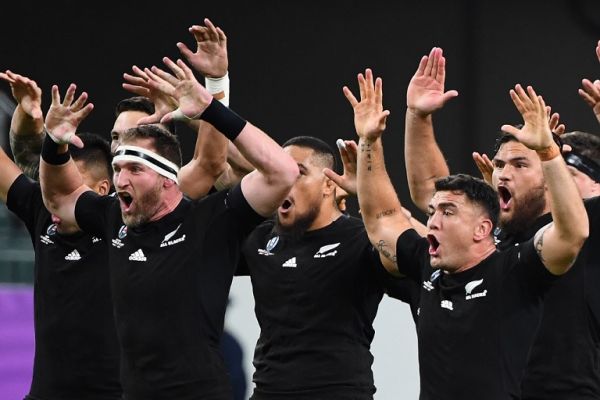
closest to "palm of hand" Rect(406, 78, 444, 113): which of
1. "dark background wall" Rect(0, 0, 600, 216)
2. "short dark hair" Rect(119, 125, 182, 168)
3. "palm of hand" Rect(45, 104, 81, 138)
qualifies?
"short dark hair" Rect(119, 125, 182, 168)

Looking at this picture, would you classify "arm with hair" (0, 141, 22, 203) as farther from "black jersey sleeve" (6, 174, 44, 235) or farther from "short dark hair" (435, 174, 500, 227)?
"short dark hair" (435, 174, 500, 227)

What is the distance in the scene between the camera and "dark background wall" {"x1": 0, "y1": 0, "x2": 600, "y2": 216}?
8734 millimetres

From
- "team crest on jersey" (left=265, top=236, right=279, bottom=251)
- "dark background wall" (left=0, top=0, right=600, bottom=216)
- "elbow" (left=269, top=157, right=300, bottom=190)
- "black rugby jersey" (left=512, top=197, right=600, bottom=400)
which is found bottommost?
"black rugby jersey" (left=512, top=197, right=600, bottom=400)

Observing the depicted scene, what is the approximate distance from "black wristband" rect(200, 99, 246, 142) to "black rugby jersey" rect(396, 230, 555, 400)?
3.44 ft

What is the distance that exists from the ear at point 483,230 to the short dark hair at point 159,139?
1.28 metres

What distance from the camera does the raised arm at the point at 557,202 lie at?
5441mm

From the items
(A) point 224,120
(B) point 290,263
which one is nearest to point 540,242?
(A) point 224,120

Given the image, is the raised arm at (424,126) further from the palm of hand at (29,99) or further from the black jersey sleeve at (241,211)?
the palm of hand at (29,99)

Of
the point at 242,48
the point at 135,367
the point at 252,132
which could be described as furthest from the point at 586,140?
the point at 242,48

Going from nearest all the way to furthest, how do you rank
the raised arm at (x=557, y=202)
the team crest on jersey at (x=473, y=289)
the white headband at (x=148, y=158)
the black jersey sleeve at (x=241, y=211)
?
the raised arm at (x=557, y=202)
the team crest on jersey at (x=473, y=289)
the black jersey sleeve at (x=241, y=211)
the white headband at (x=148, y=158)

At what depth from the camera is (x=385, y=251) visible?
6.18m

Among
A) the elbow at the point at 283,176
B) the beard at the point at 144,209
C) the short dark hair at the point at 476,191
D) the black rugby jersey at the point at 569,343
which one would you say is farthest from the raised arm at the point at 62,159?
the black rugby jersey at the point at 569,343

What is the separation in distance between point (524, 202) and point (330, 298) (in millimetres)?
953

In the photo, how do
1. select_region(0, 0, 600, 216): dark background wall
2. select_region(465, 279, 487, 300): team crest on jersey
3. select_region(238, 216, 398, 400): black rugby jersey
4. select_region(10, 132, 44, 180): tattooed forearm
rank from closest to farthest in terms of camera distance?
select_region(465, 279, 487, 300): team crest on jersey → select_region(238, 216, 398, 400): black rugby jersey → select_region(10, 132, 44, 180): tattooed forearm → select_region(0, 0, 600, 216): dark background wall
